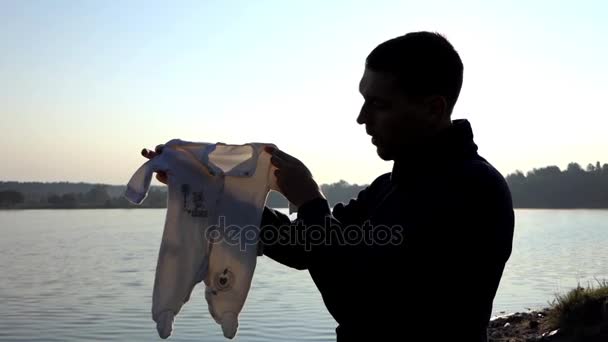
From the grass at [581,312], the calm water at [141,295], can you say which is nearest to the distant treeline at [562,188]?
the calm water at [141,295]

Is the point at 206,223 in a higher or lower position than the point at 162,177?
lower

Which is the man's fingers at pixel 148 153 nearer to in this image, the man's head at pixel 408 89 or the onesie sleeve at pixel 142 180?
the onesie sleeve at pixel 142 180

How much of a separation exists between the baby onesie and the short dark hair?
2.27 ft

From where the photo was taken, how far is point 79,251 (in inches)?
2128

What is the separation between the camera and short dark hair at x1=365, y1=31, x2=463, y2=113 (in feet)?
8.64

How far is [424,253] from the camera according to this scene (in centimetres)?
251

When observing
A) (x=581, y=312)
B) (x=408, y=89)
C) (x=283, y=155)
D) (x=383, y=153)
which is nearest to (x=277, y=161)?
(x=283, y=155)

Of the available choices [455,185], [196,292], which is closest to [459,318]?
[455,185]

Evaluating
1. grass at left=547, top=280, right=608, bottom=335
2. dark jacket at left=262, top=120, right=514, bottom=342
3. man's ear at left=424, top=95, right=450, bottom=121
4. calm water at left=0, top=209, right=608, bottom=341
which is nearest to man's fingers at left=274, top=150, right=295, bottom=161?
dark jacket at left=262, top=120, right=514, bottom=342

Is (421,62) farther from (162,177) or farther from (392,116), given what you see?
(162,177)

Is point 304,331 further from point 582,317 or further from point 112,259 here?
point 112,259

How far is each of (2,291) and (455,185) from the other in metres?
33.1

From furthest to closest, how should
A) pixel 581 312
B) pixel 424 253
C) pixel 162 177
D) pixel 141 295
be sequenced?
1. pixel 141 295
2. pixel 581 312
3. pixel 162 177
4. pixel 424 253

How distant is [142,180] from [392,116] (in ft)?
3.36
